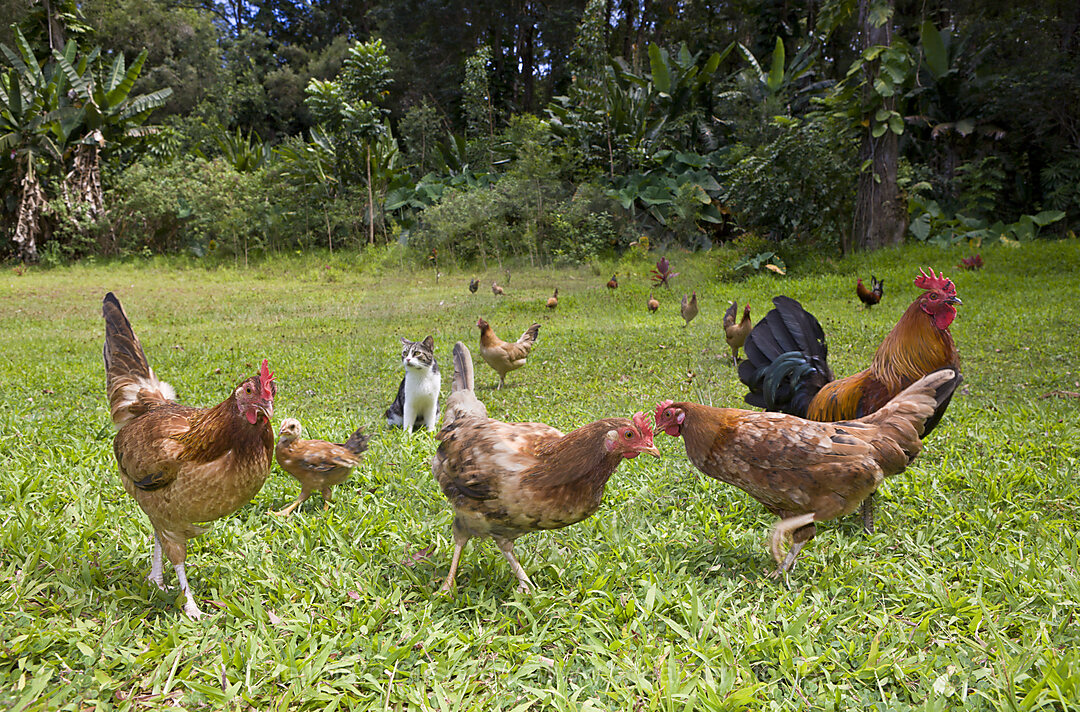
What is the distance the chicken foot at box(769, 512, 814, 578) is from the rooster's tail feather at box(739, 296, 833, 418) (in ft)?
4.41

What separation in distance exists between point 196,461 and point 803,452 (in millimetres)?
2593

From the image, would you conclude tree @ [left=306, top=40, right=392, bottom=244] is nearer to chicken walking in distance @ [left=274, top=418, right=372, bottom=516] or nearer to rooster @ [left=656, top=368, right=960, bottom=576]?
chicken walking in distance @ [left=274, top=418, right=372, bottom=516]

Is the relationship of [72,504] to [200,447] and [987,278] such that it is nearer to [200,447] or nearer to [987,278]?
[200,447]

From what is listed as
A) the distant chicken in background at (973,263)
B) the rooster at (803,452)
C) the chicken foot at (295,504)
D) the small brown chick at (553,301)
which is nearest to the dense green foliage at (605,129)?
the small brown chick at (553,301)

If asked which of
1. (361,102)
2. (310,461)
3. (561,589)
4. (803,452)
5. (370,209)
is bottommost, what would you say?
(561,589)

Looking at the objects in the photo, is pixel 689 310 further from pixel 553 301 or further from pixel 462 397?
pixel 462 397

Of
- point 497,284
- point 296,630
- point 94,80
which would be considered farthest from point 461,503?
point 94,80

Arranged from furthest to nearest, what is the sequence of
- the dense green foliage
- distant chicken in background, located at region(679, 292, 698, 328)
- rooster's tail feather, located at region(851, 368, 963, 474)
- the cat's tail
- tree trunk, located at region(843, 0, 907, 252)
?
tree trunk, located at region(843, 0, 907, 252) < distant chicken in background, located at region(679, 292, 698, 328) < the dense green foliage < the cat's tail < rooster's tail feather, located at region(851, 368, 963, 474)

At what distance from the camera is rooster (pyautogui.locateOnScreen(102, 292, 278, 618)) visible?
2521 millimetres

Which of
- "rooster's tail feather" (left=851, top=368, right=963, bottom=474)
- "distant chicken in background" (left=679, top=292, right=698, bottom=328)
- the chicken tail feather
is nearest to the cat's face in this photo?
the chicken tail feather

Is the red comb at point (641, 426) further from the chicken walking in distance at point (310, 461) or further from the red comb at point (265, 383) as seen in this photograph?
the chicken walking in distance at point (310, 461)

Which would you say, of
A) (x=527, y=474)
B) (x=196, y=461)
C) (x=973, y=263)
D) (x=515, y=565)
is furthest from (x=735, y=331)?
(x=973, y=263)

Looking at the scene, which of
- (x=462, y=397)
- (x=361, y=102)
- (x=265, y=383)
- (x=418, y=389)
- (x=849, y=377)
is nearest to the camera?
(x=265, y=383)

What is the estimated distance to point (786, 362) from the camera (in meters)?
4.32
